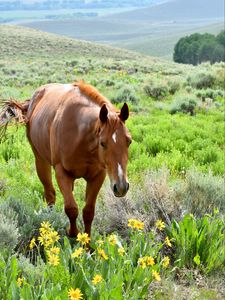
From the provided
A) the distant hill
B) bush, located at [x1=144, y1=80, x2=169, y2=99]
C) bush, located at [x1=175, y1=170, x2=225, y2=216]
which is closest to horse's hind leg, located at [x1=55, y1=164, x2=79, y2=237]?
bush, located at [x1=175, y1=170, x2=225, y2=216]

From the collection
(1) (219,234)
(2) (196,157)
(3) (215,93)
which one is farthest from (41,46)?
(1) (219,234)

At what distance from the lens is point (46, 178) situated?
6.41m

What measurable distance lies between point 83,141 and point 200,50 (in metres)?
78.5

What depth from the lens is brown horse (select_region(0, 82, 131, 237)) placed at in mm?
4363

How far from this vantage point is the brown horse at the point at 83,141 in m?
4.36

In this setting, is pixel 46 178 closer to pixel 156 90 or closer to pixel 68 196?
pixel 68 196

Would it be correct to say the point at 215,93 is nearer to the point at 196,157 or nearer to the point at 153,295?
the point at 196,157

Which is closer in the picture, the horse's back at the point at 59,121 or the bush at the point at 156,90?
the horse's back at the point at 59,121

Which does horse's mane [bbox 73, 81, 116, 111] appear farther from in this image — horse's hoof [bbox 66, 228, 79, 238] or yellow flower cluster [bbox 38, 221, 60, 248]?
yellow flower cluster [bbox 38, 221, 60, 248]

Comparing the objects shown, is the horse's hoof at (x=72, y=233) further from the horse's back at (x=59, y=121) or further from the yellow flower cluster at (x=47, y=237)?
the yellow flower cluster at (x=47, y=237)

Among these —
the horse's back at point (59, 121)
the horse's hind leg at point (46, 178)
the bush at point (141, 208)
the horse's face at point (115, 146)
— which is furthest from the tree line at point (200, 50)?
the horse's face at point (115, 146)

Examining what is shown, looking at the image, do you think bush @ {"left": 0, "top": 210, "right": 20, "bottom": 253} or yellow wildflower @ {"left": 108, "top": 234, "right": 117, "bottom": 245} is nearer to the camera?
yellow wildflower @ {"left": 108, "top": 234, "right": 117, "bottom": 245}

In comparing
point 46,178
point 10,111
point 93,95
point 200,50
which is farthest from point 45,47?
point 93,95

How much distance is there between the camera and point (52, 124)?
5438 millimetres
